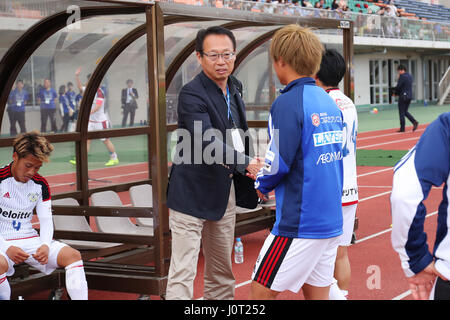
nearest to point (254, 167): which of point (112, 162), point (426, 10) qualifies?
point (112, 162)

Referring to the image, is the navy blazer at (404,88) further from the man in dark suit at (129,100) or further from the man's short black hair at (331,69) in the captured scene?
the man's short black hair at (331,69)

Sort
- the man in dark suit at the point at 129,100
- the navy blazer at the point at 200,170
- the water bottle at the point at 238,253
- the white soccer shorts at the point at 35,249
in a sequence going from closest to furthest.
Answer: the navy blazer at the point at 200,170 < the white soccer shorts at the point at 35,249 < the water bottle at the point at 238,253 < the man in dark suit at the point at 129,100

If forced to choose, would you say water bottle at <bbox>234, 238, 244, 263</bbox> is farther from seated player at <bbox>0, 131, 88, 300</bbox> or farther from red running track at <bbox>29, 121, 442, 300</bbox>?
seated player at <bbox>0, 131, 88, 300</bbox>

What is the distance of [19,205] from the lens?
203 inches

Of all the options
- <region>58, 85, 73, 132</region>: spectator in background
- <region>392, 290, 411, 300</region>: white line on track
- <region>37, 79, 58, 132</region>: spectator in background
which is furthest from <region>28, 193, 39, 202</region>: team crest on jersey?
<region>37, 79, 58, 132</region>: spectator in background

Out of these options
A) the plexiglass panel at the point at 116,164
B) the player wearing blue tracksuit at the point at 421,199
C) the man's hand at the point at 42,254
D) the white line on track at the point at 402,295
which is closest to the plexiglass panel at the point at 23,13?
the man's hand at the point at 42,254

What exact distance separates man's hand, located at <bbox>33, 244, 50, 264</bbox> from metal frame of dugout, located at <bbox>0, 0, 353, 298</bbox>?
0.45 metres

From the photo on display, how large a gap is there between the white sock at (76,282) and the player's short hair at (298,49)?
246 cm

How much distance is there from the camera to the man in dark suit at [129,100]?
12082 millimetres

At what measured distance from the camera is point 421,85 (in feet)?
165

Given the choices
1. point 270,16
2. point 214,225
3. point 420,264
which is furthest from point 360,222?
point 420,264

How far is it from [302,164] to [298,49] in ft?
1.94

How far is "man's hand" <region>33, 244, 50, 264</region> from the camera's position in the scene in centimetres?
505
